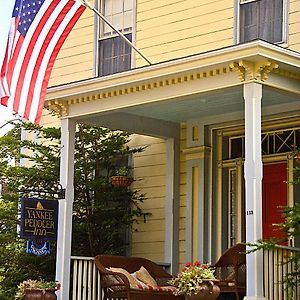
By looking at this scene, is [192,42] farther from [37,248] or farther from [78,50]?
[37,248]

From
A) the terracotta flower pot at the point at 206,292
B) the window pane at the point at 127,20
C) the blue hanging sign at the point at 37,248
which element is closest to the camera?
the terracotta flower pot at the point at 206,292

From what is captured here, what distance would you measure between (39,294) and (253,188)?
3.56 metres

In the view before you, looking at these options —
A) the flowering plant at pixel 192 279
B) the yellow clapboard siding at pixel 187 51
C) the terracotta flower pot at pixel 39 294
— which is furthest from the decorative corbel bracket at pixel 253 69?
the terracotta flower pot at pixel 39 294

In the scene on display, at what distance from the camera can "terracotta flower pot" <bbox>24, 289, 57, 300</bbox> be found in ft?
38.6

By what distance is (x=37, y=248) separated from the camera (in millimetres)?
12836

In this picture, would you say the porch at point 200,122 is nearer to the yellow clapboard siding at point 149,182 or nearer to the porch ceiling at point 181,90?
the porch ceiling at point 181,90

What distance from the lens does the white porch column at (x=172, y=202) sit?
1364cm

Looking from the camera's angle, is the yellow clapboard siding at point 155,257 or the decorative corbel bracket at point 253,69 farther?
the yellow clapboard siding at point 155,257

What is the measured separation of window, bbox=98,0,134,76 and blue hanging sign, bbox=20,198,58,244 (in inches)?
135

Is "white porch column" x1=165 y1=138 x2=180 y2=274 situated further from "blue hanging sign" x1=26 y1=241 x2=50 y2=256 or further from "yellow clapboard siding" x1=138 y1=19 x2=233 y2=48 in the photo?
"blue hanging sign" x1=26 y1=241 x2=50 y2=256

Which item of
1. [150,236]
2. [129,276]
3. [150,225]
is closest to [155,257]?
[150,236]

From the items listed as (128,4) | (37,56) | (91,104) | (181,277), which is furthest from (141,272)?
(128,4)

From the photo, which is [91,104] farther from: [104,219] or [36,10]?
[104,219]

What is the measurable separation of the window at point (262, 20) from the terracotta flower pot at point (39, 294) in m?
4.92
